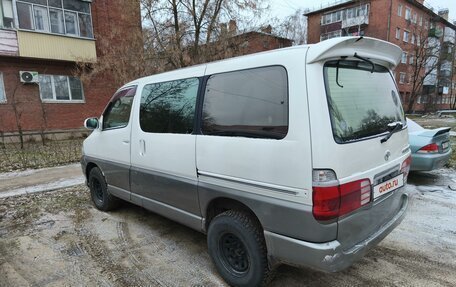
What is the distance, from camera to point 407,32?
35.2 metres

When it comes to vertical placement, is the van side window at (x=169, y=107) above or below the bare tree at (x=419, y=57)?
below

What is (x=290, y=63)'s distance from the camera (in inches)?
84.5

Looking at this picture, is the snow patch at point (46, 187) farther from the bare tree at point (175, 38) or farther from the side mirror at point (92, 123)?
the bare tree at point (175, 38)

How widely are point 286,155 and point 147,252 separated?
7.19 feet

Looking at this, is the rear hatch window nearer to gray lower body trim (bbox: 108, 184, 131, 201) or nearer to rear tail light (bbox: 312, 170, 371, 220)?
rear tail light (bbox: 312, 170, 371, 220)

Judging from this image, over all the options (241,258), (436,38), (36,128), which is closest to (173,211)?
(241,258)

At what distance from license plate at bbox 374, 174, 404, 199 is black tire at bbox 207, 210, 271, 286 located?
100 cm

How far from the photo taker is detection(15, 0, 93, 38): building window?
40.5ft

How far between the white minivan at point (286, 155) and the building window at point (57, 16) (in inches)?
507

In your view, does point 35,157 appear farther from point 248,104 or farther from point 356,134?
point 356,134

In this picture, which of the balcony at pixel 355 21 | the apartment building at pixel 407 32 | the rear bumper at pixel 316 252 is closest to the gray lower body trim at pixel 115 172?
the rear bumper at pixel 316 252

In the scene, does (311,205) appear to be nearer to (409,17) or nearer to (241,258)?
(241,258)

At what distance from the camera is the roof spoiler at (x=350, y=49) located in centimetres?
204

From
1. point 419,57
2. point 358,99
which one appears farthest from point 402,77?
point 358,99
